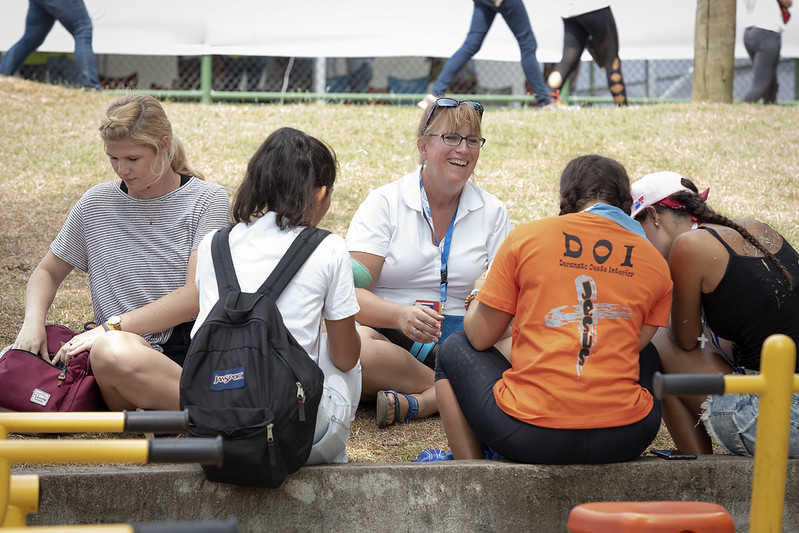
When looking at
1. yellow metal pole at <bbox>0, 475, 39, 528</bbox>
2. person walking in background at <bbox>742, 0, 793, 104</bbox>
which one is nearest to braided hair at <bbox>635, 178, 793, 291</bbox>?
yellow metal pole at <bbox>0, 475, 39, 528</bbox>

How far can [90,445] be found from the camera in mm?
1827

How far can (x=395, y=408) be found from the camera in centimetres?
380

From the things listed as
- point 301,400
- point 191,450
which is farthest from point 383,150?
point 191,450

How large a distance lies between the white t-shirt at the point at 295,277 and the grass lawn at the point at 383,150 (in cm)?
290

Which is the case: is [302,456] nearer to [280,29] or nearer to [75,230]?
[75,230]

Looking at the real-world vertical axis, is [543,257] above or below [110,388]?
above

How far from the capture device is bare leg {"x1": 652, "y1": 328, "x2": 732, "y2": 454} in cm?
323

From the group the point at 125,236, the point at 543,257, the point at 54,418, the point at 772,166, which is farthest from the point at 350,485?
the point at 772,166

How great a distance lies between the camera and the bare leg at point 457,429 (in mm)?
3094

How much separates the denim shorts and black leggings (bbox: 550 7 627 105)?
8.25 metres

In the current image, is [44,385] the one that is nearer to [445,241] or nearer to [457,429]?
[457,429]

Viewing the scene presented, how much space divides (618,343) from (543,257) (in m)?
0.35

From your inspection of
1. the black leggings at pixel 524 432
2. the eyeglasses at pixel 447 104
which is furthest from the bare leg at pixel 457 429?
the eyeglasses at pixel 447 104

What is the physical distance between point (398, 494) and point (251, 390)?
2.11 feet
